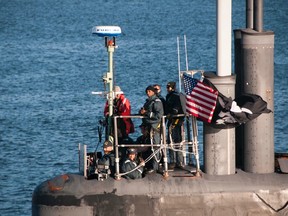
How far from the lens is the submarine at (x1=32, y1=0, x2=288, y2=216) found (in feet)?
90.2

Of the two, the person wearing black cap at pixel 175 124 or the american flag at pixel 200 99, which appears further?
the person wearing black cap at pixel 175 124

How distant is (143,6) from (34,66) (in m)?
82.7

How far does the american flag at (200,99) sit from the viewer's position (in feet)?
91.2

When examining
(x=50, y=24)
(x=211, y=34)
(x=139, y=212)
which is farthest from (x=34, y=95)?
(x=50, y=24)

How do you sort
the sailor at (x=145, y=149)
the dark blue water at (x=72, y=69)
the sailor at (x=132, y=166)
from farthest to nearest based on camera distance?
the dark blue water at (x=72, y=69), the sailor at (x=145, y=149), the sailor at (x=132, y=166)

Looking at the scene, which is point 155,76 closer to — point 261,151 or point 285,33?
point 285,33

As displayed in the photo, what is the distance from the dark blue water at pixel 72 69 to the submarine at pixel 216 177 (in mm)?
22167

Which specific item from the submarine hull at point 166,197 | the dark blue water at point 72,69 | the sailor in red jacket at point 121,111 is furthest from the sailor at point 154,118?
the dark blue water at point 72,69

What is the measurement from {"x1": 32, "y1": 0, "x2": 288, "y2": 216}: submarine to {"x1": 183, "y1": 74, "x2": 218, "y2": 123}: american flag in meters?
0.26

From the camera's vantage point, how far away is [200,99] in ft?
91.6

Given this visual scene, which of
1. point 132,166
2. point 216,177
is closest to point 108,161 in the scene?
point 132,166

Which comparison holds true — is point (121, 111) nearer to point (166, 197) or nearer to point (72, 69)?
point (166, 197)

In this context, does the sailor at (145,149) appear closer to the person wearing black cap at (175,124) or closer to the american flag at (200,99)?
the person wearing black cap at (175,124)

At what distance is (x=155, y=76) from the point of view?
8712 cm
